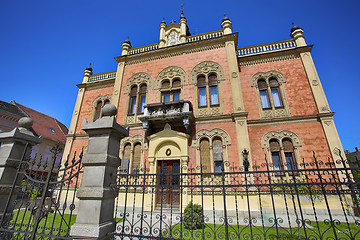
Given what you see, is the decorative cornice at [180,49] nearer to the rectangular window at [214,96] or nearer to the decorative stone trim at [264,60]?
the decorative stone trim at [264,60]

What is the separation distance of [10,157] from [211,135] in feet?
31.3

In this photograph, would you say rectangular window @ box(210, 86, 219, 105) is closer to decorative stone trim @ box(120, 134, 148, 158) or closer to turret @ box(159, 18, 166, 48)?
decorative stone trim @ box(120, 134, 148, 158)

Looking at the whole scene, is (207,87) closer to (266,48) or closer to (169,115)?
(169,115)

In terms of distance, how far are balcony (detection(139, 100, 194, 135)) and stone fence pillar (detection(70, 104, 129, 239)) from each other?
23.8ft

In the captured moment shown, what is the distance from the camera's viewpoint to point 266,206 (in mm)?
10141

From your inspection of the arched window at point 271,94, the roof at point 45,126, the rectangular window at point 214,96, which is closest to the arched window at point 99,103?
the rectangular window at point 214,96

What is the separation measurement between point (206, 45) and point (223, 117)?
20.6 ft

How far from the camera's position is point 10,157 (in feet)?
15.7

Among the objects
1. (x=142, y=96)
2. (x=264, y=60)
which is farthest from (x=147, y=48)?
(x=264, y=60)

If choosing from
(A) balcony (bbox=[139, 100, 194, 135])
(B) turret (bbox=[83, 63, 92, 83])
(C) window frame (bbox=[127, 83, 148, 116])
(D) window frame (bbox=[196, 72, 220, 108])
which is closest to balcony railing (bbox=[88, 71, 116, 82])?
(B) turret (bbox=[83, 63, 92, 83])

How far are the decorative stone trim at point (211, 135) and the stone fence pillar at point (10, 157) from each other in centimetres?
844

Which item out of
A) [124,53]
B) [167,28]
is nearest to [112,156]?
[124,53]

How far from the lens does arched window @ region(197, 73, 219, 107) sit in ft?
42.0

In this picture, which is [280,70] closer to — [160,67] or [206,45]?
[206,45]
